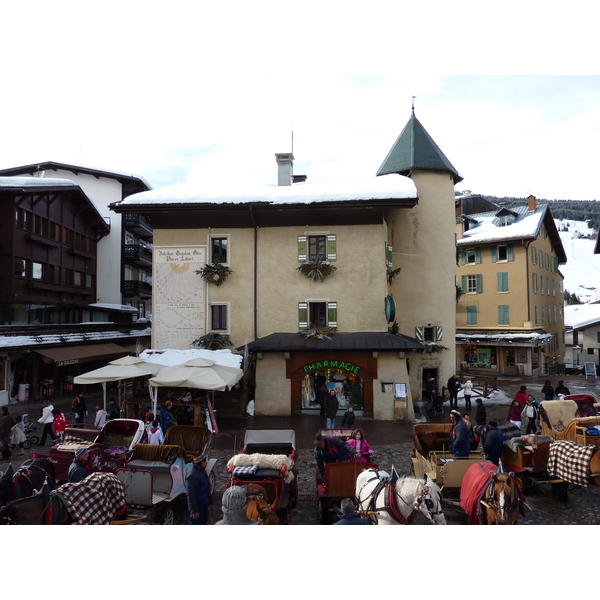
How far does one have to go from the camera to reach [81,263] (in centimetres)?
3008

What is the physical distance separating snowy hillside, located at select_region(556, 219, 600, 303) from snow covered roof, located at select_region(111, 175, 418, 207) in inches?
1622

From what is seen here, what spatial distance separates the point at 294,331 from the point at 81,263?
18.3 m

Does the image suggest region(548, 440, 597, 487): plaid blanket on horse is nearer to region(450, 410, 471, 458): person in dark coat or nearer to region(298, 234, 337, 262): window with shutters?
region(450, 410, 471, 458): person in dark coat

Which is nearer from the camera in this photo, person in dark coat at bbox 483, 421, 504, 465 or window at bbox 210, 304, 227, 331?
person in dark coat at bbox 483, 421, 504, 465

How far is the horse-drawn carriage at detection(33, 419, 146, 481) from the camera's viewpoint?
896 centimetres

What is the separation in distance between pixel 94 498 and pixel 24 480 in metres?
1.84

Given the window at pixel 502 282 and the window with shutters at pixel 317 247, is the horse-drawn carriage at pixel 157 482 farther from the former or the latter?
the window at pixel 502 282

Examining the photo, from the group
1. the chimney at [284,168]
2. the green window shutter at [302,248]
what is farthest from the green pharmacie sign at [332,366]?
the chimney at [284,168]

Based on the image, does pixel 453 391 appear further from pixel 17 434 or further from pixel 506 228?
pixel 506 228

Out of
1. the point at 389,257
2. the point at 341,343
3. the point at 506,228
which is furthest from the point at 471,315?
the point at 341,343

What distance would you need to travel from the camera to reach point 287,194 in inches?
779

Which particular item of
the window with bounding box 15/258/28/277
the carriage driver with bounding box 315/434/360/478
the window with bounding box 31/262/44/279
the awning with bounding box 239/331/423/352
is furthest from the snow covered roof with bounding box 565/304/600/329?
the window with bounding box 15/258/28/277

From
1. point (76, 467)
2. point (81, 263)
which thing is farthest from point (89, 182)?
point (76, 467)

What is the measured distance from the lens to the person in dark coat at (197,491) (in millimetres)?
7121
